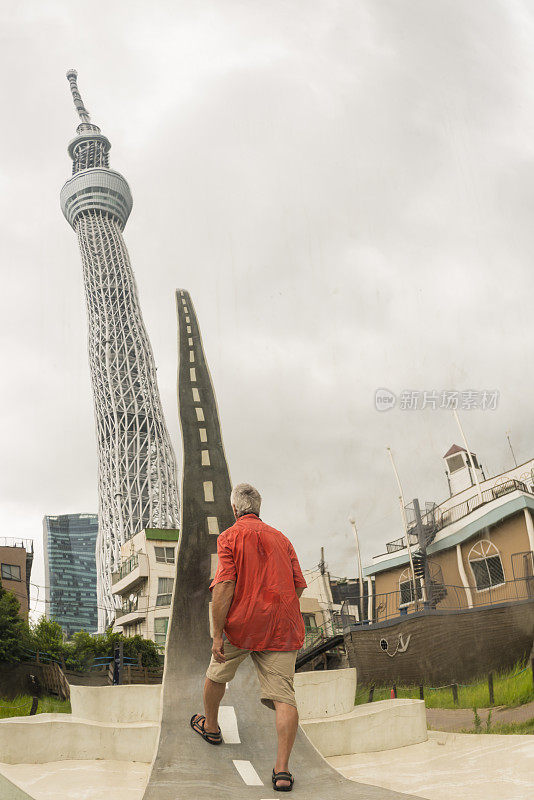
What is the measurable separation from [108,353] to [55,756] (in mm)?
63043

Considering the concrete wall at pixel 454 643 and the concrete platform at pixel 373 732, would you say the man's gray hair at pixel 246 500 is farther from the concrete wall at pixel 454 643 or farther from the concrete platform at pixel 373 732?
the concrete wall at pixel 454 643

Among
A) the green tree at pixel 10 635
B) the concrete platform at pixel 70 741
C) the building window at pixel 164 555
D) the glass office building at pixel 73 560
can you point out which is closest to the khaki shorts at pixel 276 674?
the concrete platform at pixel 70 741

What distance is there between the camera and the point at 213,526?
486cm

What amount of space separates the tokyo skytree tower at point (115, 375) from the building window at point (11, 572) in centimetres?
2453

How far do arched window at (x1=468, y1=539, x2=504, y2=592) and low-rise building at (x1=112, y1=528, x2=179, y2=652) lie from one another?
53.6 feet

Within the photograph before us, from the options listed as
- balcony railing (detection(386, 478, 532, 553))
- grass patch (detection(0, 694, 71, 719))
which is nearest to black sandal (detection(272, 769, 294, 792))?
balcony railing (detection(386, 478, 532, 553))

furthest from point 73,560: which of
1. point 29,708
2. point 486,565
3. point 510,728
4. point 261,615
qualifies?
point 261,615

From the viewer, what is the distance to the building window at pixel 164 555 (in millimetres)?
24677

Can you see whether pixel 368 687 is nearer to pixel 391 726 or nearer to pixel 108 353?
pixel 391 726

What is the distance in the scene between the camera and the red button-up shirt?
2912mm

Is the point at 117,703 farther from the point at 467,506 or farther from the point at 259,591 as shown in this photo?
the point at 467,506

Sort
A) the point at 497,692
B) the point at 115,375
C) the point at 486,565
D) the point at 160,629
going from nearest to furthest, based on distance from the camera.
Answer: the point at 497,692, the point at 486,565, the point at 160,629, the point at 115,375

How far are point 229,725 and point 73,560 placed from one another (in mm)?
102170

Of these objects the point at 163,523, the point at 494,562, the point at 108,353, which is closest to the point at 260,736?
the point at 494,562
